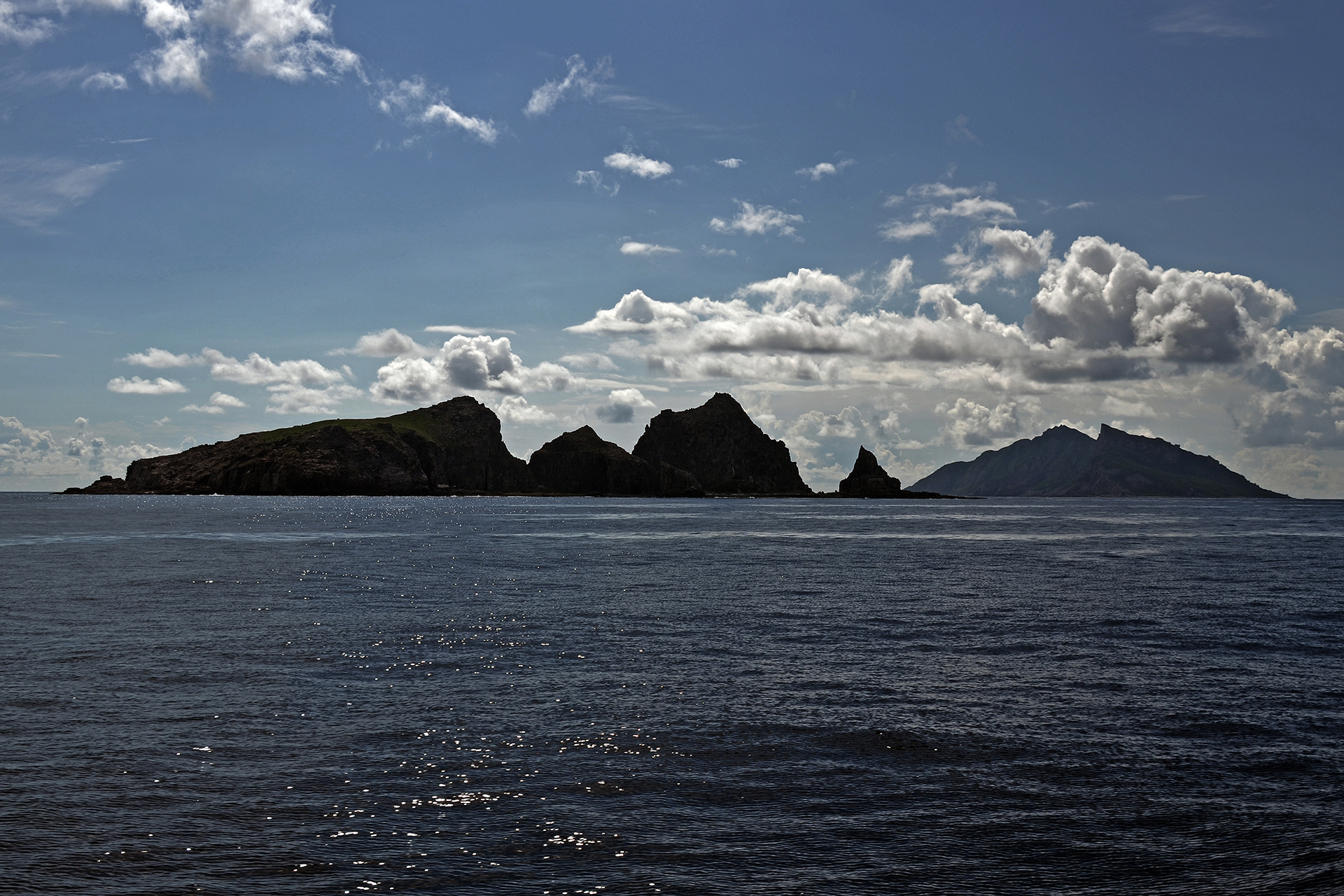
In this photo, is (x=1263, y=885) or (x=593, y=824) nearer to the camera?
(x=1263, y=885)

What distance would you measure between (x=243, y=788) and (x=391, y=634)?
60.5ft

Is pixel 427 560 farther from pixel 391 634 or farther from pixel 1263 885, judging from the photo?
pixel 1263 885

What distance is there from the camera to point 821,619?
38594 mm

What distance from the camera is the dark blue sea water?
13.3m

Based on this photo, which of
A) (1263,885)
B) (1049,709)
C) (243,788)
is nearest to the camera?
(1263,885)

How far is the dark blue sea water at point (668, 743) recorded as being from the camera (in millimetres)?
13297

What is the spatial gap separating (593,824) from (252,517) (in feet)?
546

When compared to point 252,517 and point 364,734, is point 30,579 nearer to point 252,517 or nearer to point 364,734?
point 364,734

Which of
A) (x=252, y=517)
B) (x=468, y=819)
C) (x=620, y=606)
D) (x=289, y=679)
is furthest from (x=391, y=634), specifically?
(x=252, y=517)

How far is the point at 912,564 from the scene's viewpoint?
6994cm

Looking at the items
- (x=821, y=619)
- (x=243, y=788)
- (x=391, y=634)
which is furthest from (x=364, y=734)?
(x=821, y=619)

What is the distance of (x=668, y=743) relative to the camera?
1962 cm

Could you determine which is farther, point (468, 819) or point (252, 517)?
point (252, 517)

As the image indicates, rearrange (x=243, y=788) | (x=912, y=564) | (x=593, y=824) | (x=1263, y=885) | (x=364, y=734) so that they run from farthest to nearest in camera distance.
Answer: (x=912, y=564), (x=364, y=734), (x=243, y=788), (x=593, y=824), (x=1263, y=885)
